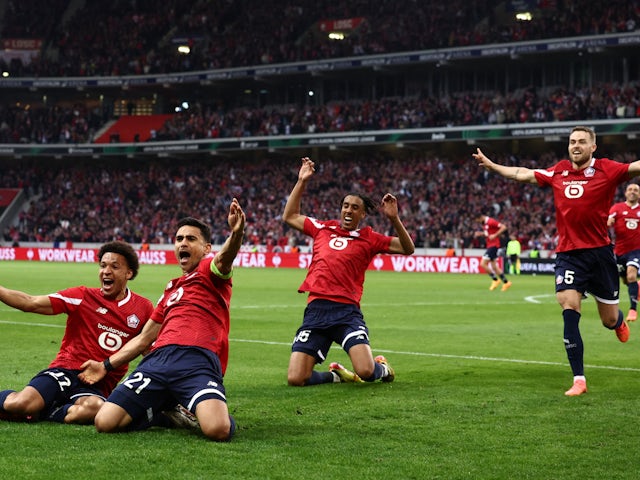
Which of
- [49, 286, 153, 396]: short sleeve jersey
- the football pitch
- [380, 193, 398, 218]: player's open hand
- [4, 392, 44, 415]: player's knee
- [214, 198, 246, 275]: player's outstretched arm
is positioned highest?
[380, 193, 398, 218]: player's open hand

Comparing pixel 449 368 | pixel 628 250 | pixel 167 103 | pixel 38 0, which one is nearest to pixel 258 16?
pixel 167 103

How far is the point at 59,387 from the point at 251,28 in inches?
2409

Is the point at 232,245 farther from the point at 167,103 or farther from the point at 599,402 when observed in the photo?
the point at 167,103

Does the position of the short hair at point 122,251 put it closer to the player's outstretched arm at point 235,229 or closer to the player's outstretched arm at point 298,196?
the player's outstretched arm at point 235,229

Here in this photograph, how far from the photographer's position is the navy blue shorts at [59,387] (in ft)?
24.7

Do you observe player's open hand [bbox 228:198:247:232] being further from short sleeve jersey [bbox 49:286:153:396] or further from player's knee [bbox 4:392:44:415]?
player's knee [bbox 4:392:44:415]

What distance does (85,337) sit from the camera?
309 inches

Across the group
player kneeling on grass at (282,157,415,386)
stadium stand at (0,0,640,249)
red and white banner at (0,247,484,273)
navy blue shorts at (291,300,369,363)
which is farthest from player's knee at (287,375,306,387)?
stadium stand at (0,0,640,249)

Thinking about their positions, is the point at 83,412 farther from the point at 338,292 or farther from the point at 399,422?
the point at 338,292

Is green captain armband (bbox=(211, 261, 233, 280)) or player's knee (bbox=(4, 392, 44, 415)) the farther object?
player's knee (bbox=(4, 392, 44, 415))

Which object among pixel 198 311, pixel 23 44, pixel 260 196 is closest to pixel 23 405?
pixel 198 311

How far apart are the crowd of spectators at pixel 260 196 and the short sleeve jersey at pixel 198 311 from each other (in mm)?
39371

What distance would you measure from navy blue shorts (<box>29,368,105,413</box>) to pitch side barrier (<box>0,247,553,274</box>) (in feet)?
115

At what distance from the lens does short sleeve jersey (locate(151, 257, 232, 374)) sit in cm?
740
